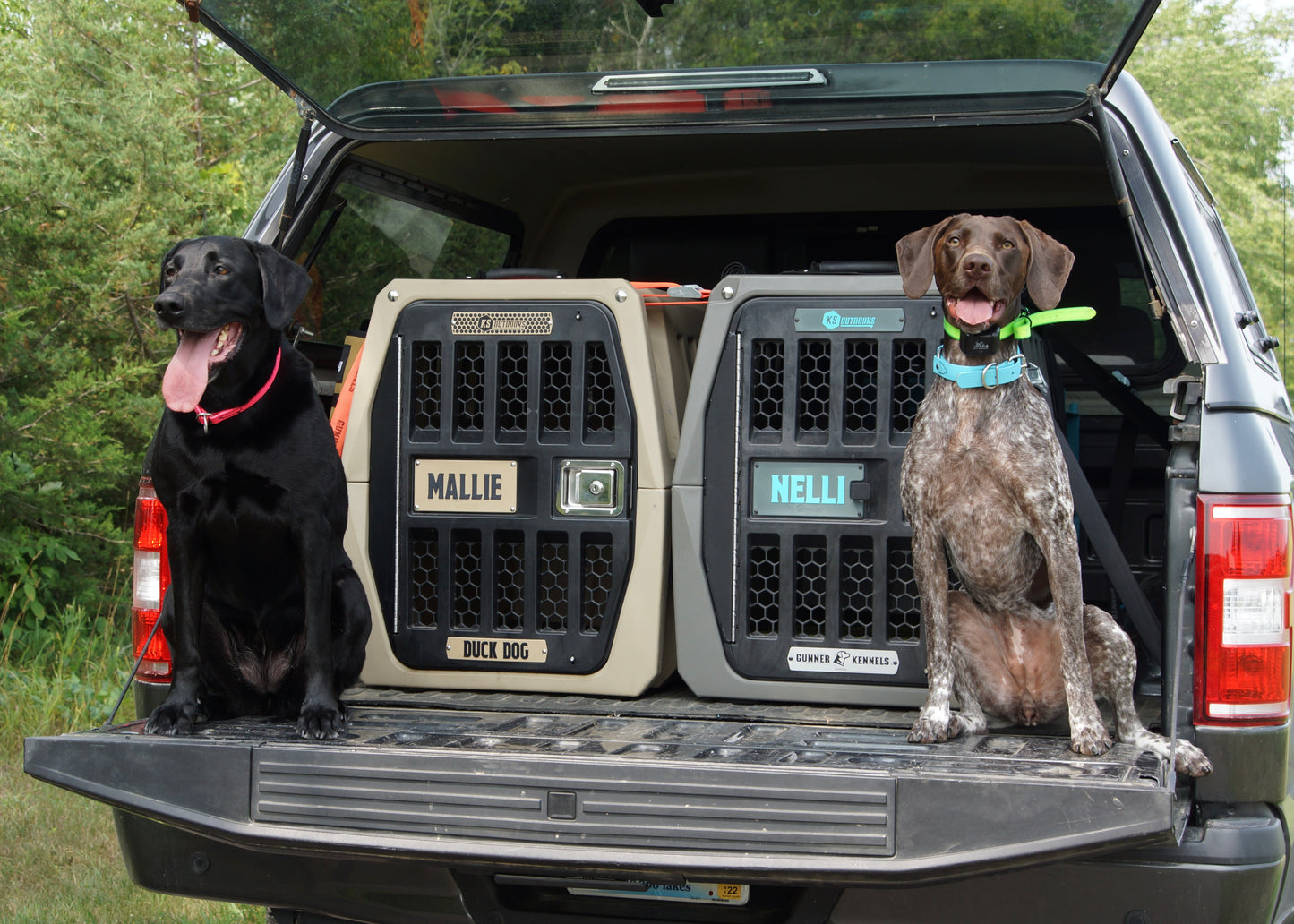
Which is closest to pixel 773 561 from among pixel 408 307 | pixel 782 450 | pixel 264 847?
pixel 782 450

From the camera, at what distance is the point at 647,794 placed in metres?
2.25

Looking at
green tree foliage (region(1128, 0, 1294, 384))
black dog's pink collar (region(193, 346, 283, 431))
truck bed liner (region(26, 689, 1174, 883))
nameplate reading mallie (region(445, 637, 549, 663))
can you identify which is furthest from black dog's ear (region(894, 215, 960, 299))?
green tree foliage (region(1128, 0, 1294, 384))

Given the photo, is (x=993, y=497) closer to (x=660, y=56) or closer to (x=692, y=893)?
(x=692, y=893)

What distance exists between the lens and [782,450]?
2.97 m

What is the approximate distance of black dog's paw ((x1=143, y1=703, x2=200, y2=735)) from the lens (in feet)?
9.11

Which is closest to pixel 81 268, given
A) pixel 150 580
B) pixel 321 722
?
pixel 150 580

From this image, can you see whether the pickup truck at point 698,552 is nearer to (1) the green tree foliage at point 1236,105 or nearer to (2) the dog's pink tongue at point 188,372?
(2) the dog's pink tongue at point 188,372

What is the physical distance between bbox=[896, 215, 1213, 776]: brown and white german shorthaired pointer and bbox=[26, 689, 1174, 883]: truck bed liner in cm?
19

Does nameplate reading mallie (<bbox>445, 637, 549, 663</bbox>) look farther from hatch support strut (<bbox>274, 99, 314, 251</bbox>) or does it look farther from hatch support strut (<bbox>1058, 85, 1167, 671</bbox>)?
hatch support strut (<bbox>1058, 85, 1167, 671</bbox>)

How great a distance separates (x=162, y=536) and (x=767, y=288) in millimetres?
1545

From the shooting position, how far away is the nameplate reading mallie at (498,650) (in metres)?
3.12

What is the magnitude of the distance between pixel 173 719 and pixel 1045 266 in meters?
2.17

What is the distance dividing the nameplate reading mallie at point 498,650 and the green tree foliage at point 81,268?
3.63 meters

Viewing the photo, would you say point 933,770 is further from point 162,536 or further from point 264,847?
point 162,536
